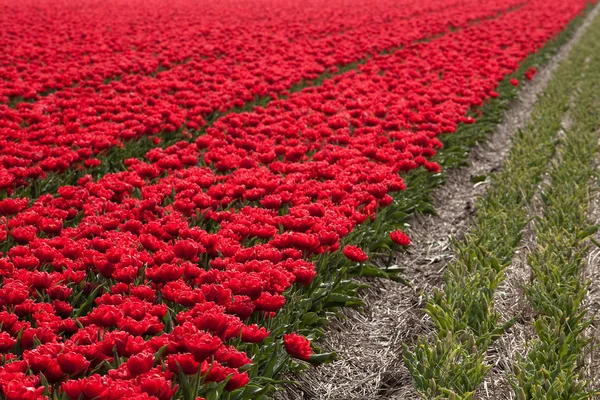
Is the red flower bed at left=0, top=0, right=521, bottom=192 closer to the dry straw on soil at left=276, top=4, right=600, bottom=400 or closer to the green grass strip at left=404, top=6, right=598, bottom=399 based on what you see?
the dry straw on soil at left=276, top=4, right=600, bottom=400

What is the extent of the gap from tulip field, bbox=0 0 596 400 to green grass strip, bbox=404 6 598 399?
0.13 feet

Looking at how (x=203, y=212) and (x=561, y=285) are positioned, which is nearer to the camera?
(x=561, y=285)

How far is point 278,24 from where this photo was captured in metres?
15.2

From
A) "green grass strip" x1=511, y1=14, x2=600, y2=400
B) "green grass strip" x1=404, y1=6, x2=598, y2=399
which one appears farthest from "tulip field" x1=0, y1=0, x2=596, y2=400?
"green grass strip" x1=511, y1=14, x2=600, y2=400

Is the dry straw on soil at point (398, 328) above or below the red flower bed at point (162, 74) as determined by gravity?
below

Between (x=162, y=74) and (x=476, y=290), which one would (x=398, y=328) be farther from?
(x=162, y=74)

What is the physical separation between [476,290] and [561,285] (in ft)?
2.02

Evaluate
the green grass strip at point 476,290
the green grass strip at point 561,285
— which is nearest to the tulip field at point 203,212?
the green grass strip at point 476,290

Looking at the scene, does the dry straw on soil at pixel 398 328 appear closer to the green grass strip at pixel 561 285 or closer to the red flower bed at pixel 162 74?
the green grass strip at pixel 561 285

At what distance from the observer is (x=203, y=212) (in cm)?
408

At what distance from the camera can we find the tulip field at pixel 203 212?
7.93ft

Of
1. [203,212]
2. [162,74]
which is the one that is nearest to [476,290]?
[203,212]

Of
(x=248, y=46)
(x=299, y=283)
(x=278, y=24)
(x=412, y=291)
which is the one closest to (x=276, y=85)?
(x=248, y=46)

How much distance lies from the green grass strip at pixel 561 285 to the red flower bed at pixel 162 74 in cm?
356
